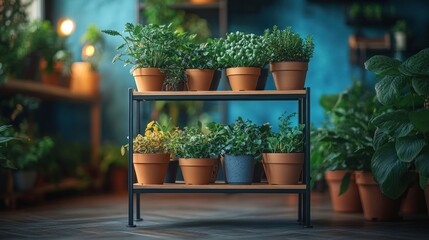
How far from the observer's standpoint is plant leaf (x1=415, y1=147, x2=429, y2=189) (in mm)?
4250

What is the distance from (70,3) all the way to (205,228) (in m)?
4.76

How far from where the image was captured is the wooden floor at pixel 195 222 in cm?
415

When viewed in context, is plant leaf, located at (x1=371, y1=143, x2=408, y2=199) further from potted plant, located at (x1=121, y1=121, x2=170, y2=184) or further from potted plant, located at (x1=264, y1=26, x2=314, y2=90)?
potted plant, located at (x1=121, y1=121, x2=170, y2=184)

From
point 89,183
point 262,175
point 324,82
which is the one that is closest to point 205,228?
point 262,175

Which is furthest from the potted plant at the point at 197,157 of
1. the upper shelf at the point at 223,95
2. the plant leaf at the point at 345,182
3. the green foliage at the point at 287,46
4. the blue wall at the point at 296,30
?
the blue wall at the point at 296,30

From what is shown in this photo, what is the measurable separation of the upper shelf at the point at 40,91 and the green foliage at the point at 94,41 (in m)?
0.39

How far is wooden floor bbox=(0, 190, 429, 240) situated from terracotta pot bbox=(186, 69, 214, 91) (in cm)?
86

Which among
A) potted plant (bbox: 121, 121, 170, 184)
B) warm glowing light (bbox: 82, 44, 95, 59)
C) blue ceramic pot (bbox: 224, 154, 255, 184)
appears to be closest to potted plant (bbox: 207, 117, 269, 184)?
blue ceramic pot (bbox: 224, 154, 255, 184)

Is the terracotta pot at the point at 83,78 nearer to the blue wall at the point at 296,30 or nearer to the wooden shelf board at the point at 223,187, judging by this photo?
Result: the blue wall at the point at 296,30

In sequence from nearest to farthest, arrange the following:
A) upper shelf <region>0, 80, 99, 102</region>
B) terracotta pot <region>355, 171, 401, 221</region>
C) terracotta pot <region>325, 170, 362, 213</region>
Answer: terracotta pot <region>355, 171, 401, 221</region> → terracotta pot <region>325, 170, 362, 213</region> → upper shelf <region>0, 80, 99, 102</region>

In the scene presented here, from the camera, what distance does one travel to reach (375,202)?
16.3 ft

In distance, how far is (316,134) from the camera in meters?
5.74

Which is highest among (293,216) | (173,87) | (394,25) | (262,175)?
(394,25)

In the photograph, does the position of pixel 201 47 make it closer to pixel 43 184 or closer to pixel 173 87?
pixel 173 87
